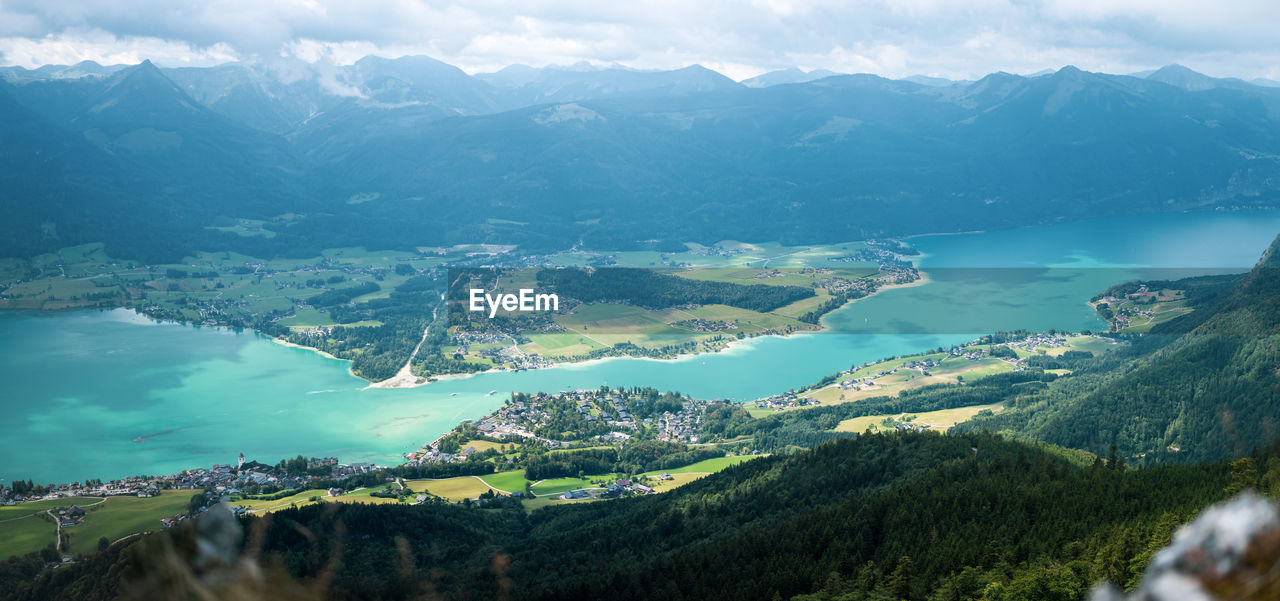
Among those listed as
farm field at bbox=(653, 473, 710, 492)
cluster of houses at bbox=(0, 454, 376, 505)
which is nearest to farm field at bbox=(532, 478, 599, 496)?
farm field at bbox=(653, 473, 710, 492)

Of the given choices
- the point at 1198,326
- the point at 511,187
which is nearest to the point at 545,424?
the point at 1198,326

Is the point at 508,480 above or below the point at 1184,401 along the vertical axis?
below

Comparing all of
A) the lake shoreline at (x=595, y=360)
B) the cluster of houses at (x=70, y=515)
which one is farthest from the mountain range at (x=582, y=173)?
the cluster of houses at (x=70, y=515)

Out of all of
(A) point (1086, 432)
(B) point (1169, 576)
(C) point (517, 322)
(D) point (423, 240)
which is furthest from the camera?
(D) point (423, 240)

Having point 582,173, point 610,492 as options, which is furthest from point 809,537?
point 582,173

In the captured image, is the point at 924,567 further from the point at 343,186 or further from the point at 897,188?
the point at 343,186

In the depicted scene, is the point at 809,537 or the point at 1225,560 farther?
the point at 809,537

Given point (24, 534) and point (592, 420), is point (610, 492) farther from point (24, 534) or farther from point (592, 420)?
point (24, 534)
